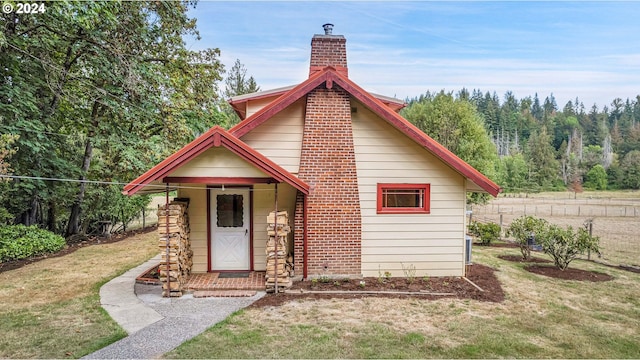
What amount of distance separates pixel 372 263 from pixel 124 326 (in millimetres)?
5224

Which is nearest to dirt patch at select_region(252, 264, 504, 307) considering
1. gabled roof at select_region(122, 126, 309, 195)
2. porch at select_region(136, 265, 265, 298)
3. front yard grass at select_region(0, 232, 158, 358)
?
porch at select_region(136, 265, 265, 298)

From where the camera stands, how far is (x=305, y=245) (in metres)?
8.10

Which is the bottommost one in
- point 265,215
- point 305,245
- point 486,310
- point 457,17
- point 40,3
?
point 486,310

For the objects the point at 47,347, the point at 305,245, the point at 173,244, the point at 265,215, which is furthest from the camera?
the point at 265,215

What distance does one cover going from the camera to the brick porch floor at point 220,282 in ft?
24.2

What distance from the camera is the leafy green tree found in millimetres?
61375

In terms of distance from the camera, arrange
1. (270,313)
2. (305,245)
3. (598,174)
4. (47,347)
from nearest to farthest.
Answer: (47,347)
(270,313)
(305,245)
(598,174)

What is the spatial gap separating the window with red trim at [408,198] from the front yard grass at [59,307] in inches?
229

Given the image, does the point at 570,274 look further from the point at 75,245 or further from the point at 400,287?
the point at 75,245

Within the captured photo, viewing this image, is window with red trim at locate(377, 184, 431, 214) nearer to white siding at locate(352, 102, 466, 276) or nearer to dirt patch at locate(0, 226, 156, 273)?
white siding at locate(352, 102, 466, 276)

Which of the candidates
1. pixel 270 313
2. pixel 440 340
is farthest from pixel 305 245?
pixel 440 340

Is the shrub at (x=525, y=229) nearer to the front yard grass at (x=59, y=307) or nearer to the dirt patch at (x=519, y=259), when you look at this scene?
the dirt patch at (x=519, y=259)

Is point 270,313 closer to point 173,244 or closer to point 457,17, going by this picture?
point 173,244

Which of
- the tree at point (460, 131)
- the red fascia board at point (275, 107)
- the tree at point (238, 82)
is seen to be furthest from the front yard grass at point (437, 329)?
the tree at point (238, 82)
